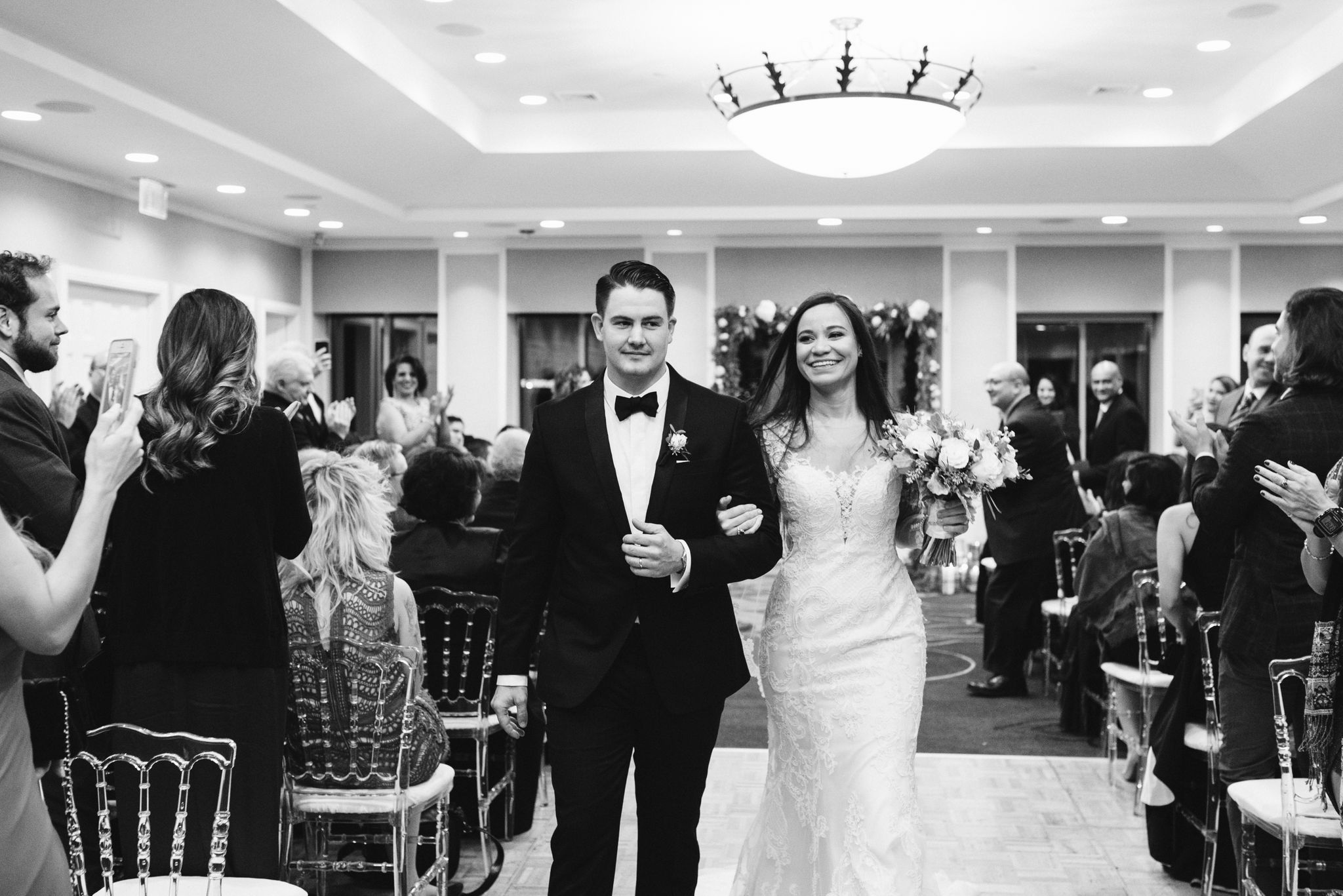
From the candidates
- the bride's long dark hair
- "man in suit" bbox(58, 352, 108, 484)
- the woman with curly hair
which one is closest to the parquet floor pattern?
the bride's long dark hair

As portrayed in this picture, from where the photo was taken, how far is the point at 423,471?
178 inches

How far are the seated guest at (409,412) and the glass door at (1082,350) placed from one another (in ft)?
22.0

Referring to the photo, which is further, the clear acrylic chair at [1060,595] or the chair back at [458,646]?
the clear acrylic chair at [1060,595]

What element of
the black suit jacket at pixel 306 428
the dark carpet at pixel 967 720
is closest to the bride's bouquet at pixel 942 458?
the black suit jacket at pixel 306 428

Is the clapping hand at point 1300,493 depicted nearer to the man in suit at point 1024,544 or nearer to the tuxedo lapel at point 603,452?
the tuxedo lapel at point 603,452

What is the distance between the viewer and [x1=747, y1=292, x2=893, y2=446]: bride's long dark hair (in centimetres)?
346

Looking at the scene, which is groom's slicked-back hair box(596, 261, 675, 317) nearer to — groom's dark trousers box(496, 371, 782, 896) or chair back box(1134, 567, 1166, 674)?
groom's dark trousers box(496, 371, 782, 896)

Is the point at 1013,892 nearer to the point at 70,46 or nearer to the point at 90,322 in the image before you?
the point at 70,46

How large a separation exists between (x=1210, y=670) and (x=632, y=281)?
84.7 inches

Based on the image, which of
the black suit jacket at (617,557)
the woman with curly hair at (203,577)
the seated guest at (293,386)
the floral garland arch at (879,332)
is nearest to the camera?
the black suit jacket at (617,557)

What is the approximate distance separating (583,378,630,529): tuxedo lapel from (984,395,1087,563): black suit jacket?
4671mm

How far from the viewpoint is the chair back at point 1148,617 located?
486 centimetres

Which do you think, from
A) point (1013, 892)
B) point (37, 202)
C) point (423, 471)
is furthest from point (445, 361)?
point (1013, 892)

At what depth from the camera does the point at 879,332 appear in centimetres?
1260
